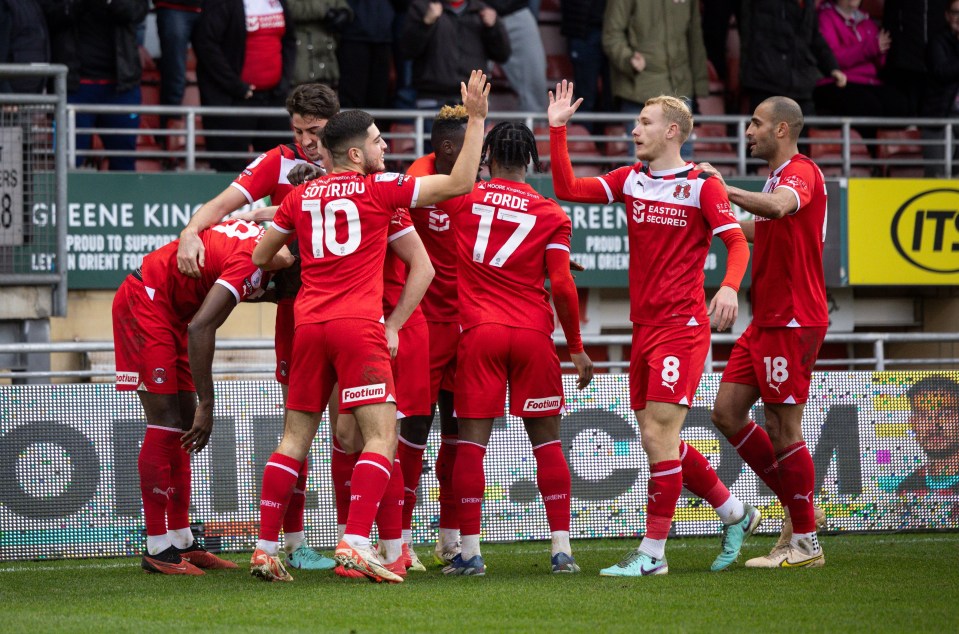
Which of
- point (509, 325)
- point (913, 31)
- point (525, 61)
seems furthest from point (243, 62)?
point (913, 31)

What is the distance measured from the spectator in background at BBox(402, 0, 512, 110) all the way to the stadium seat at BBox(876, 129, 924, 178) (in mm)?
5011

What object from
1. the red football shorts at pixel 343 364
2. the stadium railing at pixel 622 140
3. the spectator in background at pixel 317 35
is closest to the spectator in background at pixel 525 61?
the stadium railing at pixel 622 140

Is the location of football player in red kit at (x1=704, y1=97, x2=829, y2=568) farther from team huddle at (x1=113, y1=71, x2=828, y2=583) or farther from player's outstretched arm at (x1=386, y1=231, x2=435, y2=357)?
player's outstretched arm at (x1=386, y1=231, x2=435, y2=357)

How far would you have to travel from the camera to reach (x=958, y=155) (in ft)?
50.0

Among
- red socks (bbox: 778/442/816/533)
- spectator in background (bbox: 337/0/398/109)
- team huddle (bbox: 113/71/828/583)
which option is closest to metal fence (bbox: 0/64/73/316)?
team huddle (bbox: 113/71/828/583)

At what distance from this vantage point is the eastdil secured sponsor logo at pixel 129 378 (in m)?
6.93

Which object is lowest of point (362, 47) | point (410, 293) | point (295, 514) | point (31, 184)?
point (295, 514)

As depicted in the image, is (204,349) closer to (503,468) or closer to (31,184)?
(503,468)

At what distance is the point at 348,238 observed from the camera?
240 inches

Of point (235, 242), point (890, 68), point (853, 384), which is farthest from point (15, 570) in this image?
point (890, 68)

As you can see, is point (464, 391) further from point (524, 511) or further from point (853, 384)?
point (853, 384)

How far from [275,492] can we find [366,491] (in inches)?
17.9

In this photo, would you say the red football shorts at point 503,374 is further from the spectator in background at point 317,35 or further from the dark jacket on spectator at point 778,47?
the dark jacket on spectator at point 778,47

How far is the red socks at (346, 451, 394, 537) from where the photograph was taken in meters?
5.94
